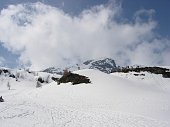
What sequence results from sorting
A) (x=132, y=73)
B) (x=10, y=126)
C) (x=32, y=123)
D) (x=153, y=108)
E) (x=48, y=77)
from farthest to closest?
(x=48, y=77) < (x=132, y=73) < (x=153, y=108) < (x=32, y=123) < (x=10, y=126)

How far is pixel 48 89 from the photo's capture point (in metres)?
53.6

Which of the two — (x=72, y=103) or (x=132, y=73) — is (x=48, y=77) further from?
(x=72, y=103)

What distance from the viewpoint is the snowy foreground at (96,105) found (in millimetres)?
27266

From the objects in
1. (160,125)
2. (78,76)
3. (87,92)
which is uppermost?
(78,76)

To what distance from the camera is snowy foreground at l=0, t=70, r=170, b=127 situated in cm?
2727

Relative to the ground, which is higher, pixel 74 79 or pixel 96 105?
pixel 74 79

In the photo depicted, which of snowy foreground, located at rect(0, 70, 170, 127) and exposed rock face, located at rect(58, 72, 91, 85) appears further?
exposed rock face, located at rect(58, 72, 91, 85)

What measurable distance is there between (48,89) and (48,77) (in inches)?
4922

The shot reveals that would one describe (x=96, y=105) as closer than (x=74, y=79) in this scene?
Yes

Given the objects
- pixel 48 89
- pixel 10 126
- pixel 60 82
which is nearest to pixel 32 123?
pixel 10 126

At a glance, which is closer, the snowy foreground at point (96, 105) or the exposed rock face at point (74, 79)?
the snowy foreground at point (96, 105)

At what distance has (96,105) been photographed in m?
39.3

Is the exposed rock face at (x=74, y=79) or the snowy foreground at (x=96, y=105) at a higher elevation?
the exposed rock face at (x=74, y=79)

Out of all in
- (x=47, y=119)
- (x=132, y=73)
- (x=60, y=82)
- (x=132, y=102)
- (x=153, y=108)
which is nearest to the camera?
(x=47, y=119)
